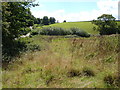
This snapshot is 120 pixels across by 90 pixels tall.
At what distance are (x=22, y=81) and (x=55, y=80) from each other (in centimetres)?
98

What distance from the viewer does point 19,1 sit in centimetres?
898

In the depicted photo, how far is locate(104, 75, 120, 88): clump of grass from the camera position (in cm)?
325

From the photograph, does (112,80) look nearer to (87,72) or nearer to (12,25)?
(87,72)

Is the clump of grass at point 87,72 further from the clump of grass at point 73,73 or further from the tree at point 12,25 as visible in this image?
the tree at point 12,25

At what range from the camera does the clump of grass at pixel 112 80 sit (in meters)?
3.25

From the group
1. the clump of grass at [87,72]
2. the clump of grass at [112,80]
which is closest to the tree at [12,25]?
the clump of grass at [87,72]

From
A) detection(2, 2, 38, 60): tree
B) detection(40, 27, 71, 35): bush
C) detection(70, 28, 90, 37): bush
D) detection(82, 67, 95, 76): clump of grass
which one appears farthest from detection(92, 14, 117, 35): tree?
detection(82, 67, 95, 76): clump of grass

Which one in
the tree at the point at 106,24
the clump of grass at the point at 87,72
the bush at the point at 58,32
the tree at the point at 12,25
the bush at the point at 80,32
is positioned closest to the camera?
the clump of grass at the point at 87,72

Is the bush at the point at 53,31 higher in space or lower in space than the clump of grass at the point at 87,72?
higher

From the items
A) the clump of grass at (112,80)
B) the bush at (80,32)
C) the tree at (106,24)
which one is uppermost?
the tree at (106,24)

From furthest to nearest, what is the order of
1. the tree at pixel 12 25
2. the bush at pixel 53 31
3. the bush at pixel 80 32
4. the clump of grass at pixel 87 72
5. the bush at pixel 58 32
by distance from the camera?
the bush at pixel 80 32 → the bush at pixel 58 32 → the bush at pixel 53 31 → the tree at pixel 12 25 → the clump of grass at pixel 87 72

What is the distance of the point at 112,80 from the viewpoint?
3.36m

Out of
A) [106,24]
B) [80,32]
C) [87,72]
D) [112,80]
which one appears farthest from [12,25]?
[106,24]

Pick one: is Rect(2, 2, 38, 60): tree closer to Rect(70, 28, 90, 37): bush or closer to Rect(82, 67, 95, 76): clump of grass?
Rect(82, 67, 95, 76): clump of grass
